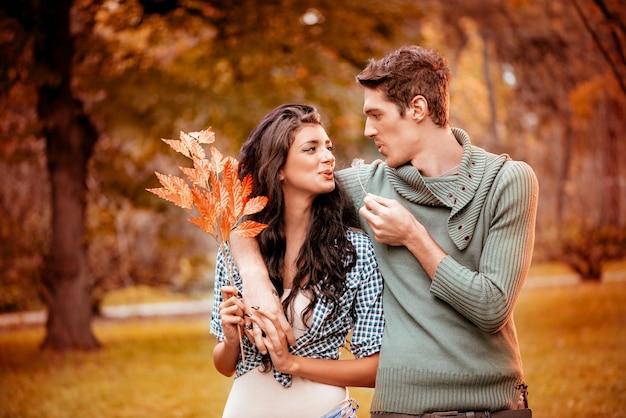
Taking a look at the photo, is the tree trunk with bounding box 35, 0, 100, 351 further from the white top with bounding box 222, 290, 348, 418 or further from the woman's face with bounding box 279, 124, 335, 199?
the white top with bounding box 222, 290, 348, 418

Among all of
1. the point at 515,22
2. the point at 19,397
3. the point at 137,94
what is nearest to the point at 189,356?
the point at 19,397

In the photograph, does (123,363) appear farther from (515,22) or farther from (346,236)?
(515,22)

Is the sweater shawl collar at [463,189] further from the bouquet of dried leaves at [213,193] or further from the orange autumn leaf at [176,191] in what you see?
the orange autumn leaf at [176,191]

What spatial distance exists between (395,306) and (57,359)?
8458 millimetres

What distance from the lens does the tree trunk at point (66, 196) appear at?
33.8 feet

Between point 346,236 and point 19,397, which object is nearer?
point 346,236

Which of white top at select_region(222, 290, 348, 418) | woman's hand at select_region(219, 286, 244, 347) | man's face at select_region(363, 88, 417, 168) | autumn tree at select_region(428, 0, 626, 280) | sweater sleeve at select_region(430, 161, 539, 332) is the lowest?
autumn tree at select_region(428, 0, 626, 280)

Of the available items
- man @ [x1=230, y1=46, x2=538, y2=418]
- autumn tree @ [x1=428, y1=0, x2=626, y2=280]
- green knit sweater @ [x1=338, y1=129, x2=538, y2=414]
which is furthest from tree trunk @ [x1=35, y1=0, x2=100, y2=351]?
Result: autumn tree @ [x1=428, y1=0, x2=626, y2=280]

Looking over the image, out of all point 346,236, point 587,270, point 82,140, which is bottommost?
point 587,270

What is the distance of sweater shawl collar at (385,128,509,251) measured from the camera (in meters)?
2.78

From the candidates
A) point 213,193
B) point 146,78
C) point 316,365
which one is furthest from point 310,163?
point 146,78

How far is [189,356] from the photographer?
35.4 ft

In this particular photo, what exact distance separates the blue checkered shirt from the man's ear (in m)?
0.52

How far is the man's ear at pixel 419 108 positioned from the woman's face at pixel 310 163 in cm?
37
